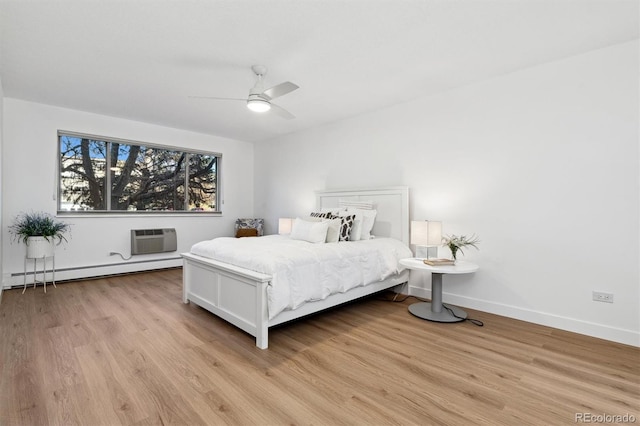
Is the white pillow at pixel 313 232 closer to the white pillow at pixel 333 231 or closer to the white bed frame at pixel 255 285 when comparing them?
the white pillow at pixel 333 231

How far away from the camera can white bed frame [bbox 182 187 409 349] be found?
2418 mm

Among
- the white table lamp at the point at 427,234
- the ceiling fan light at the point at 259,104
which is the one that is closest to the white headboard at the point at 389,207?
the white table lamp at the point at 427,234

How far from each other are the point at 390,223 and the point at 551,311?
1.91 meters

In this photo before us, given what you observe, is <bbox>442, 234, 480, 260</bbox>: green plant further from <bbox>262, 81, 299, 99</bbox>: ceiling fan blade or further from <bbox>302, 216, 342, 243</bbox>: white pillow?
<bbox>262, 81, 299, 99</bbox>: ceiling fan blade

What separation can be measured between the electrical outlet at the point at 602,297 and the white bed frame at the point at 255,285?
1.81 metres

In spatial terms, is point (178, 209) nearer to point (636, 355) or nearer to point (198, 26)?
point (198, 26)

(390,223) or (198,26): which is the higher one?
(198,26)

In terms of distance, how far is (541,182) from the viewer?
116 inches

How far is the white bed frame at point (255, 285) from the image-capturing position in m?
2.42

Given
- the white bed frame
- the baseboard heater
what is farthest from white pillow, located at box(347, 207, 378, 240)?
the baseboard heater

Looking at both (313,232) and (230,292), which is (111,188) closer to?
(230,292)

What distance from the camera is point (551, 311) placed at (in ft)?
9.48

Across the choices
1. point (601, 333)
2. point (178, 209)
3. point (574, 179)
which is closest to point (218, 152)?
point (178, 209)

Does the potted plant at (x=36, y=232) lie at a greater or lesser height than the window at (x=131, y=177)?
lesser
